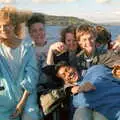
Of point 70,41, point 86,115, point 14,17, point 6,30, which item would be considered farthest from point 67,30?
point 86,115

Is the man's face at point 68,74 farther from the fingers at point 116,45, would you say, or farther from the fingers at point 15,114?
the fingers at point 15,114

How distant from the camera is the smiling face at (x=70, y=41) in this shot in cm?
768

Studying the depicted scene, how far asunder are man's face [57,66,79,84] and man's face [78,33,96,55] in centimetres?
35

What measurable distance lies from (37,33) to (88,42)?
2.31ft

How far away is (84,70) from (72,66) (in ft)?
0.50

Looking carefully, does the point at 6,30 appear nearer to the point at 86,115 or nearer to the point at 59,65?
the point at 59,65

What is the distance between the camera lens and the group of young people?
6.94 metres

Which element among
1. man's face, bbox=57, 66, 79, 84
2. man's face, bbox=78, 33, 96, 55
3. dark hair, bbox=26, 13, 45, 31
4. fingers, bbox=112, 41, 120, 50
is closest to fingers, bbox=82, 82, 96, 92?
man's face, bbox=57, 66, 79, 84

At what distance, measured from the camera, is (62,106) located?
7.05 m

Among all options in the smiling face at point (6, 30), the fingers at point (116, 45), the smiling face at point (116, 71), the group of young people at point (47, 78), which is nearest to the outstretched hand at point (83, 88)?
the group of young people at point (47, 78)

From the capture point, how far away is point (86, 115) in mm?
6840

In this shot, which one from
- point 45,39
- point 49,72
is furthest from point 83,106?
point 45,39

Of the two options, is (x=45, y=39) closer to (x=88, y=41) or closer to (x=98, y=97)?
(x=88, y=41)

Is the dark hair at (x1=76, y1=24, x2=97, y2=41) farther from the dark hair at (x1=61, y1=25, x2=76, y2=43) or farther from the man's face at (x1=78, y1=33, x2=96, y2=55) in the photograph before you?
the dark hair at (x1=61, y1=25, x2=76, y2=43)
